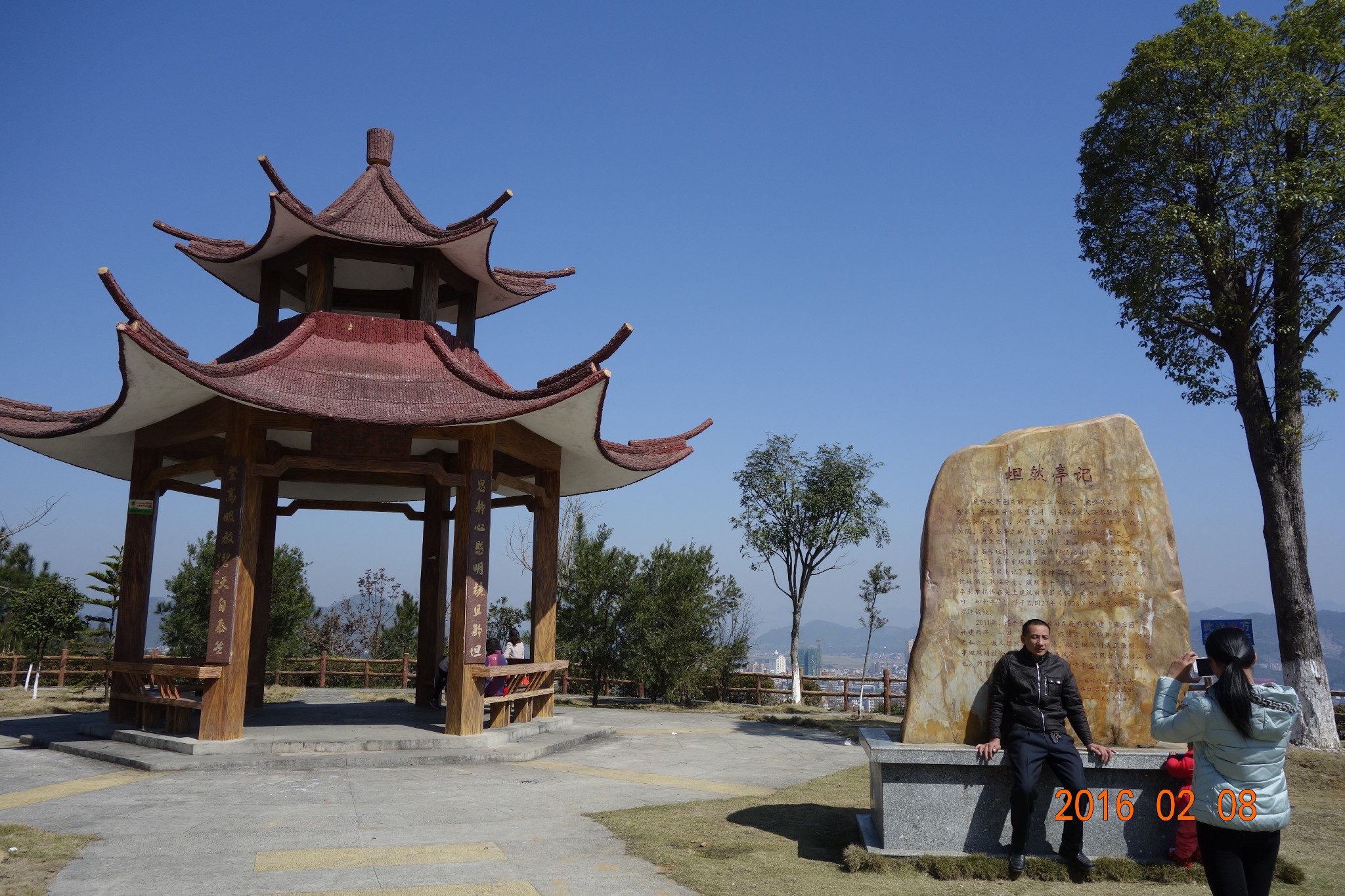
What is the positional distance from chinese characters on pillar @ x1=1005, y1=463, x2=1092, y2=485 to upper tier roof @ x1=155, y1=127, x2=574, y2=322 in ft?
22.4

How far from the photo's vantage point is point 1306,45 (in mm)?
12555

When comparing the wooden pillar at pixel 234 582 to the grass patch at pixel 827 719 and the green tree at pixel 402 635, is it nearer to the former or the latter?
the grass patch at pixel 827 719

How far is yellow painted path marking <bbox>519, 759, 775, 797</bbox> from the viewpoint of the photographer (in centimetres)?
806

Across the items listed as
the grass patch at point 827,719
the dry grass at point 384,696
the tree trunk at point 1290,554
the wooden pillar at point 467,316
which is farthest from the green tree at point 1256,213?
the dry grass at point 384,696

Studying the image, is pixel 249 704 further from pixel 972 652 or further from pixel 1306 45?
pixel 1306 45

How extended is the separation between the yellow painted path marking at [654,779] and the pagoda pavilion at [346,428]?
113cm

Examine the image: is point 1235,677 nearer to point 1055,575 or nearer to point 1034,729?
point 1034,729

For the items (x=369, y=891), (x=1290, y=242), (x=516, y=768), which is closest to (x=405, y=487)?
(x=516, y=768)

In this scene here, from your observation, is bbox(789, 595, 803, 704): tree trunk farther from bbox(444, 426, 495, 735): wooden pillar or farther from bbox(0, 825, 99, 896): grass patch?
bbox(0, 825, 99, 896): grass patch

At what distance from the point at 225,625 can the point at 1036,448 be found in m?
7.86

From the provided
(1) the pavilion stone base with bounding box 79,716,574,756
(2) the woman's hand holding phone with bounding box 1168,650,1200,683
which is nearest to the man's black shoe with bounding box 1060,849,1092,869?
(2) the woman's hand holding phone with bounding box 1168,650,1200,683

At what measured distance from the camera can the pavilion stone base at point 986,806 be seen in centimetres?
549

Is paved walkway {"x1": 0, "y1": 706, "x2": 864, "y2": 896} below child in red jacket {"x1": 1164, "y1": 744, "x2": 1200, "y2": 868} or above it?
below

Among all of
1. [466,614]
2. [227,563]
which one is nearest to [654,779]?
[466,614]
